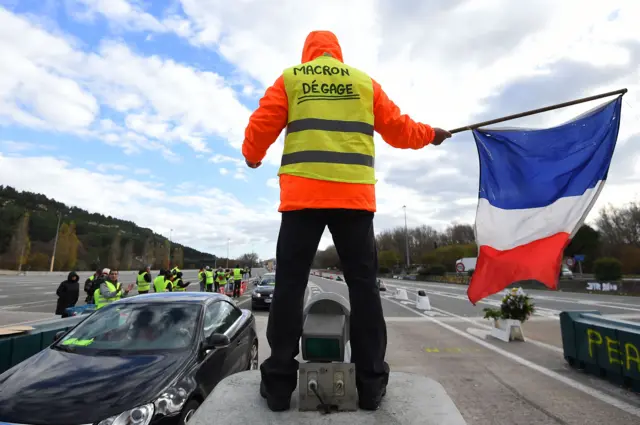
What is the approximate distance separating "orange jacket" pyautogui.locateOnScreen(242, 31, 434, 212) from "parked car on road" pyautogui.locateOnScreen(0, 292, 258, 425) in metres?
2.07

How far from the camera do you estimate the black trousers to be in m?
1.98

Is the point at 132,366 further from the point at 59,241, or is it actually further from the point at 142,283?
the point at 59,241

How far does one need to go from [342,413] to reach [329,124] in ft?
4.98

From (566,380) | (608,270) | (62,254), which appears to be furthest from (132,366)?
(62,254)

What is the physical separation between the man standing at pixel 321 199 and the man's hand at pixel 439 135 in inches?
22.5

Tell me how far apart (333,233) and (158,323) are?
3.06m

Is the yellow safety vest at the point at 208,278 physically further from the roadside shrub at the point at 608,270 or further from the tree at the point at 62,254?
the tree at the point at 62,254

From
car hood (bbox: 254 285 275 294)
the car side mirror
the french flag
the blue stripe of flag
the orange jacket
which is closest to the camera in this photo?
the orange jacket

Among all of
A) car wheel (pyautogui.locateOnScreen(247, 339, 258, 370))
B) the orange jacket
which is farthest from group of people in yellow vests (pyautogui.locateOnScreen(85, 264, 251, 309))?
the orange jacket

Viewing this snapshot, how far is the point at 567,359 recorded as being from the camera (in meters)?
6.88

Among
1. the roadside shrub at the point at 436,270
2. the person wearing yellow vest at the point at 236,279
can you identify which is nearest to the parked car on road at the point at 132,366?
the person wearing yellow vest at the point at 236,279

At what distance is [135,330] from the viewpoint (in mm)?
4125

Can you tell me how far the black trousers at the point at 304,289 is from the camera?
1983mm

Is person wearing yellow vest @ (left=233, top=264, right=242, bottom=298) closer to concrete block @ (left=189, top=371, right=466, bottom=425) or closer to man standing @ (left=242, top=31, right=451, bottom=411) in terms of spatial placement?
concrete block @ (left=189, top=371, right=466, bottom=425)
